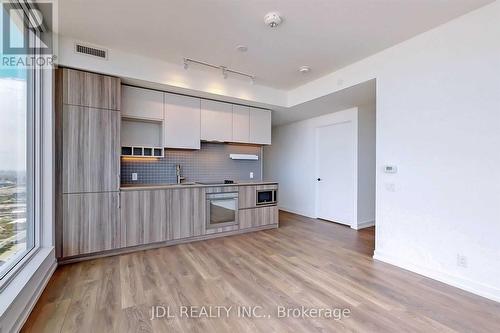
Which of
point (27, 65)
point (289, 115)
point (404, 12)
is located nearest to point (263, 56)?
point (404, 12)

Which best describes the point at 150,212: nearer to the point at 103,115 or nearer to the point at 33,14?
the point at 103,115

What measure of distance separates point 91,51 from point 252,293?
3.52 meters

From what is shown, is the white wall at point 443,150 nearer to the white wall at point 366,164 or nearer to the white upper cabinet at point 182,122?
the white wall at point 366,164

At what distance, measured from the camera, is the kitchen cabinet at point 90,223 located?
2.89 m

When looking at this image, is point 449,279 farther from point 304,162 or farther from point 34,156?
point 34,156

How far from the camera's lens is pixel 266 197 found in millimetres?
4605

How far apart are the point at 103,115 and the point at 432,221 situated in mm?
4304

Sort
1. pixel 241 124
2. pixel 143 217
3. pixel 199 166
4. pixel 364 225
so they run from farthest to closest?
pixel 364 225
pixel 241 124
pixel 199 166
pixel 143 217

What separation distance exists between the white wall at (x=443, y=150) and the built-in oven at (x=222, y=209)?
2.30m

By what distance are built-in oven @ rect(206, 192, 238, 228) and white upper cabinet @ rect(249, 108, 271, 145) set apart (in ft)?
4.24

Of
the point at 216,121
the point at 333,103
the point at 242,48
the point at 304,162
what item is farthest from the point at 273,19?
the point at 304,162

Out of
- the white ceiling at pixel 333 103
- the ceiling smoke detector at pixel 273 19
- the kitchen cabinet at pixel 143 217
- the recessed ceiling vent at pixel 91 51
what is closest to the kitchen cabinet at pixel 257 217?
the kitchen cabinet at pixel 143 217

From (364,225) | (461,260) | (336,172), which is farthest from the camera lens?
(336,172)

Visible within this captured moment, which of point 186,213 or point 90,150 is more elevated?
point 90,150
